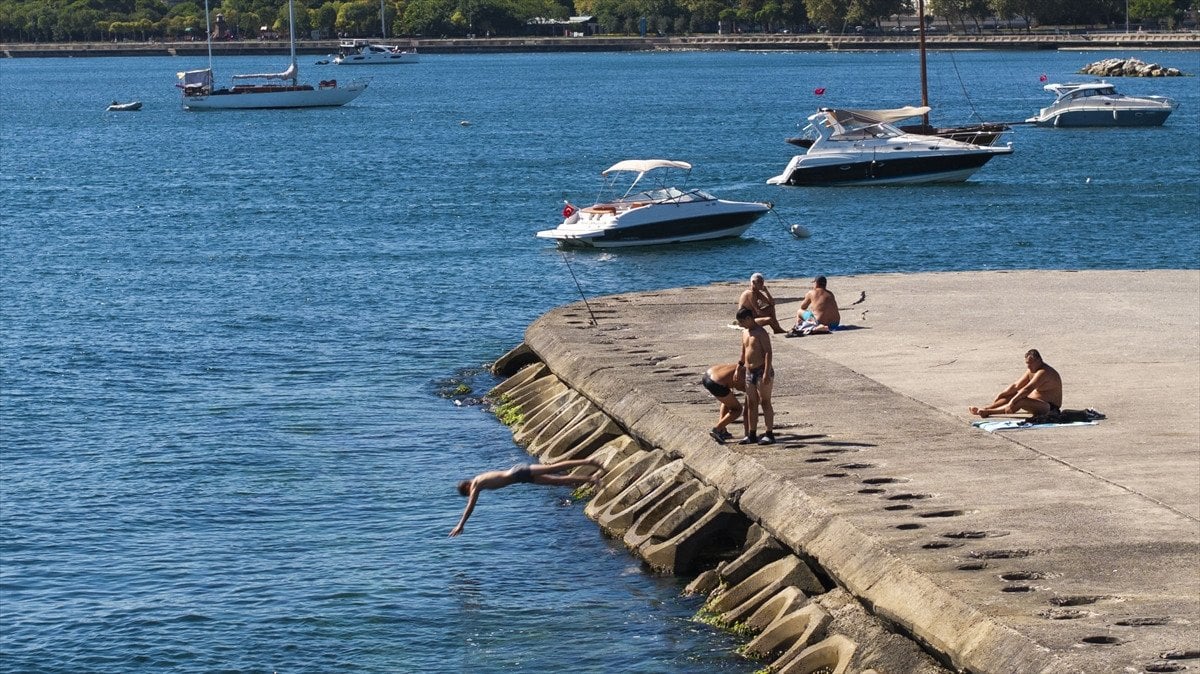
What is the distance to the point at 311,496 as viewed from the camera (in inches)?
1075

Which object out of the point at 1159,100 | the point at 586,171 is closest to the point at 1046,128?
the point at 1159,100

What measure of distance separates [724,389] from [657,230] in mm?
33014

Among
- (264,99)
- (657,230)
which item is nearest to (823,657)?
(657,230)

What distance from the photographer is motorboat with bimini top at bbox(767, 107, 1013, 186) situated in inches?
2852

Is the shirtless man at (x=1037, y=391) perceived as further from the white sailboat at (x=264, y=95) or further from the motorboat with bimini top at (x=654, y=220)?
the white sailboat at (x=264, y=95)

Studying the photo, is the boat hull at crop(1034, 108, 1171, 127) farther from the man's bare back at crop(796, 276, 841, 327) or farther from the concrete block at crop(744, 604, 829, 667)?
the concrete block at crop(744, 604, 829, 667)

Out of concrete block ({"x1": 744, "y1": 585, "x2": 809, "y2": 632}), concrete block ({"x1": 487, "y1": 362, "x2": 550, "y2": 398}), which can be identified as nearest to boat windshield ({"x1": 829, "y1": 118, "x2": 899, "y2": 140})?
concrete block ({"x1": 487, "y1": 362, "x2": 550, "y2": 398})

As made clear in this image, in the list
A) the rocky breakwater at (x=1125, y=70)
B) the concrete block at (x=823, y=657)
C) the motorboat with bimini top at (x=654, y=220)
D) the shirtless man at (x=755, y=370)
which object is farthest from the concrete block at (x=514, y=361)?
the rocky breakwater at (x=1125, y=70)

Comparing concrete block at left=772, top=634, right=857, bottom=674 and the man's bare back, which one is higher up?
the man's bare back

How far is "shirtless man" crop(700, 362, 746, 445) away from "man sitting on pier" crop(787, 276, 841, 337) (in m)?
7.34

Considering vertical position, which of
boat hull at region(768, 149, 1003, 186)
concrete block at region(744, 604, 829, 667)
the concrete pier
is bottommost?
concrete block at region(744, 604, 829, 667)

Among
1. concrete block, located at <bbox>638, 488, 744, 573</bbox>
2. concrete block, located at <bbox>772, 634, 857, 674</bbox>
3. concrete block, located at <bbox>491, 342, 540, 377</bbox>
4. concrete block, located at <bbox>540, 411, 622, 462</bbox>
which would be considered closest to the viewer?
concrete block, located at <bbox>772, 634, 857, 674</bbox>

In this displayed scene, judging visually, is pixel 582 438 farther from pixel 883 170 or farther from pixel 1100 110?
pixel 1100 110

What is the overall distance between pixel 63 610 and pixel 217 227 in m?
45.2
